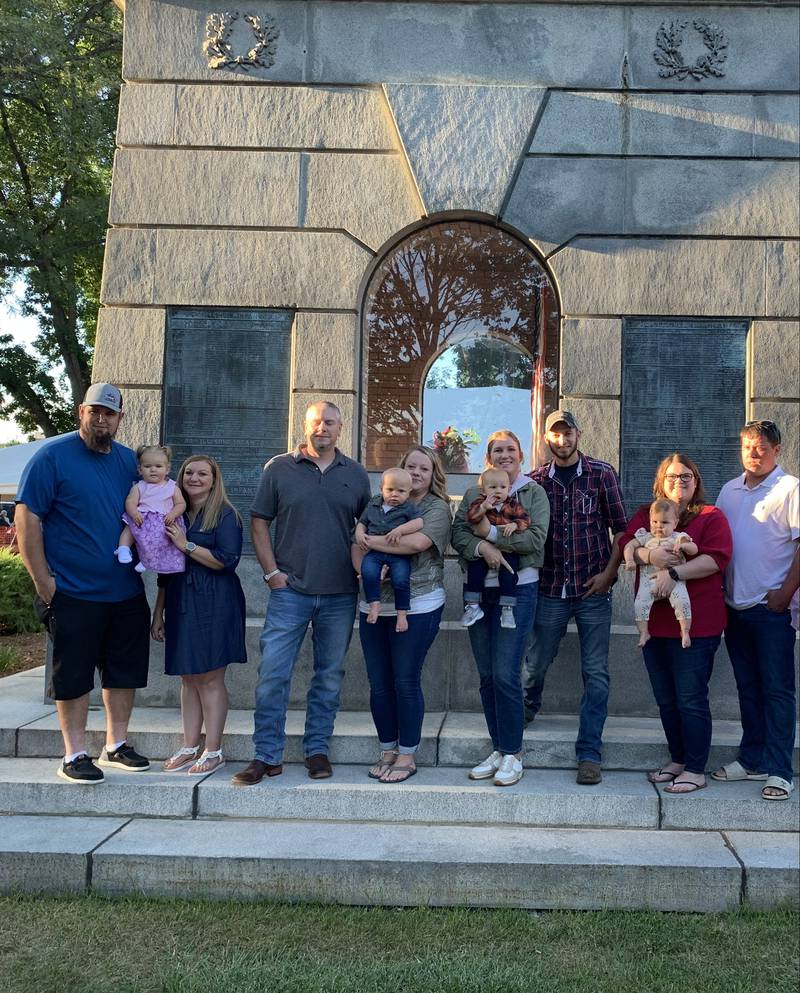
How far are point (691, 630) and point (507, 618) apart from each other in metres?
1.01

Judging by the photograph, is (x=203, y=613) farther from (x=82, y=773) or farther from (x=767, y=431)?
(x=767, y=431)

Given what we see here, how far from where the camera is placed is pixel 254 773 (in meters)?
5.17

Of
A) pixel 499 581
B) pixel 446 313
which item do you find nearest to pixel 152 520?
pixel 499 581

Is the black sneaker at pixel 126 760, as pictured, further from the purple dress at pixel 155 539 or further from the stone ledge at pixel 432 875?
the purple dress at pixel 155 539

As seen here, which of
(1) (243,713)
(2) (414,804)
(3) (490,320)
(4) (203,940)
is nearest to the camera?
(4) (203,940)

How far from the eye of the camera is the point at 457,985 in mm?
3549

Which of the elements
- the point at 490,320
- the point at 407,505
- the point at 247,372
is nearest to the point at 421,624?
the point at 407,505

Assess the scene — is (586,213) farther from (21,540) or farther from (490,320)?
(21,540)

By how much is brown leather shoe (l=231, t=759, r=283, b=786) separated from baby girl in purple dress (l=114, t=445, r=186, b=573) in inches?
47.0

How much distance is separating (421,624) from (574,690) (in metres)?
1.74

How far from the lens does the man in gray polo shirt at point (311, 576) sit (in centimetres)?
539

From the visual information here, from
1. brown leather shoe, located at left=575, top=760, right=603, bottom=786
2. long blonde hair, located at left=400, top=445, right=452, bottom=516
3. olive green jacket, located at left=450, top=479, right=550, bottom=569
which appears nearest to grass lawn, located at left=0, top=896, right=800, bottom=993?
brown leather shoe, located at left=575, top=760, right=603, bottom=786

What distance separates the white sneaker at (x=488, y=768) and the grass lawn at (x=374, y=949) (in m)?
1.08

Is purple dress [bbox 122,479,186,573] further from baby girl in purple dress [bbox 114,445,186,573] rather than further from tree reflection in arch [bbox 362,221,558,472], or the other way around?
tree reflection in arch [bbox 362,221,558,472]
